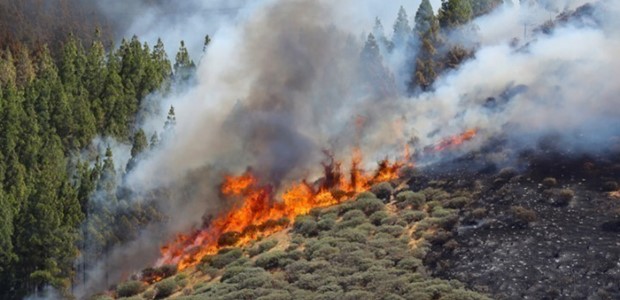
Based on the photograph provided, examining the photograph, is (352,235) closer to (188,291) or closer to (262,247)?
(262,247)

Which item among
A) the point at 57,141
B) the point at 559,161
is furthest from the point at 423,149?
the point at 57,141

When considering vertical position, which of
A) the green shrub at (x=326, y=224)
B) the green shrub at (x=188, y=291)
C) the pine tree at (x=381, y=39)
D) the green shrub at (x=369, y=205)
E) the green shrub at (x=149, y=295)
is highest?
the pine tree at (x=381, y=39)

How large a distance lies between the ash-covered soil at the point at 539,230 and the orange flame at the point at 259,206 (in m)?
6.86

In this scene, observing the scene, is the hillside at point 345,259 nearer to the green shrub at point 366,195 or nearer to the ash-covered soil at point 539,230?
the green shrub at point 366,195

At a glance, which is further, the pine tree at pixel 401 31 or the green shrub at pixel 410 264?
the pine tree at pixel 401 31

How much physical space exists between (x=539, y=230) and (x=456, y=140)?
1972 cm

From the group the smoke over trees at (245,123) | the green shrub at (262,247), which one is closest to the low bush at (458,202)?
the smoke over trees at (245,123)

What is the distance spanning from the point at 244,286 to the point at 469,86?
3384 cm

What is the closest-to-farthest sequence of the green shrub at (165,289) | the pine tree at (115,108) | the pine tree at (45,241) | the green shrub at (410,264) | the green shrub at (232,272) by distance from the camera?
1. the green shrub at (410,264)
2. the green shrub at (232,272)
3. the green shrub at (165,289)
4. the pine tree at (45,241)
5. the pine tree at (115,108)

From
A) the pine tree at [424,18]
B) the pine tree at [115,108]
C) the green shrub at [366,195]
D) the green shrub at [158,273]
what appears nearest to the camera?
the green shrub at [158,273]

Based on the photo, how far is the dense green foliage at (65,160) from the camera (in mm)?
73625

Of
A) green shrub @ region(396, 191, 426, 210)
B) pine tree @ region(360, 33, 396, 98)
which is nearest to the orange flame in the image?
green shrub @ region(396, 191, 426, 210)

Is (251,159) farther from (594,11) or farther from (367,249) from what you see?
(594,11)

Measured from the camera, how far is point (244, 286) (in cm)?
5950
